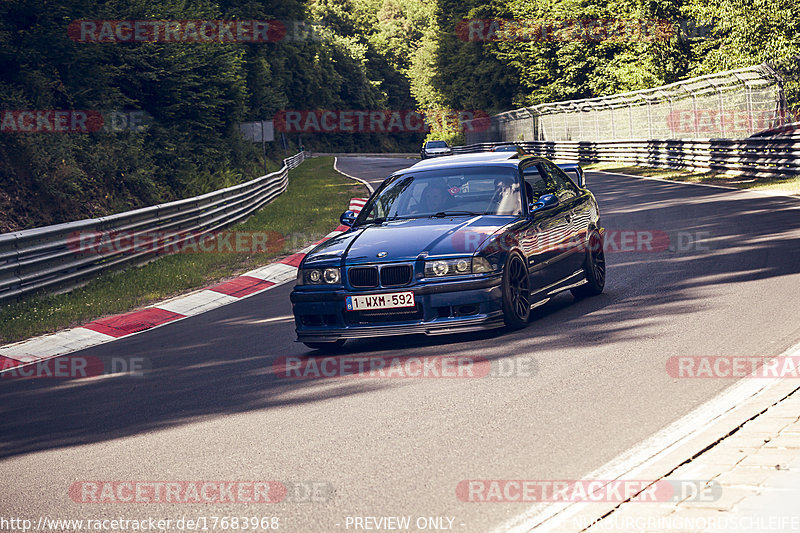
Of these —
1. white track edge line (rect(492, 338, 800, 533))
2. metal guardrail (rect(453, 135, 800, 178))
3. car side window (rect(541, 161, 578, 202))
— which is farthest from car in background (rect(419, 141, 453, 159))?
white track edge line (rect(492, 338, 800, 533))

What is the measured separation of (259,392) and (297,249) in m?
11.6

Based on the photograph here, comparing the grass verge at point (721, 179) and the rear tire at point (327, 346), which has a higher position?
the grass verge at point (721, 179)

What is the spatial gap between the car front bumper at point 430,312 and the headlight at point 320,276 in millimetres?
115

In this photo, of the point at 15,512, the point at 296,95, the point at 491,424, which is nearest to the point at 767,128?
the point at 491,424

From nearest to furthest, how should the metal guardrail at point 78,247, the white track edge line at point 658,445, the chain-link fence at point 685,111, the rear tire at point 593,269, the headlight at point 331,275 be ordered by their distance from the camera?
the white track edge line at point 658,445 → the headlight at point 331,275 → the rear tire at point 593,269 → the metal guardrail at point 78,247 → the chain-link fence at point 685,111

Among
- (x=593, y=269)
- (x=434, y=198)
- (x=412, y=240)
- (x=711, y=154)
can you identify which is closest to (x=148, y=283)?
(x=434, y=198)

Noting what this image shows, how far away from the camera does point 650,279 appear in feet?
36.2

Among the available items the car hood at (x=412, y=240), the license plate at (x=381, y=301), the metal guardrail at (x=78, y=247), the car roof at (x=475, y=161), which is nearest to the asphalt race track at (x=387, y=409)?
the license plate at (x=381, y=301)

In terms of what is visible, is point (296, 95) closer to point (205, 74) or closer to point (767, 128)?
point (205, 74)

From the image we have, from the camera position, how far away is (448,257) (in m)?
8.16

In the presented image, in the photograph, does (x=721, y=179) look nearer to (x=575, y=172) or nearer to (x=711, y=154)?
(x=711, y=154)

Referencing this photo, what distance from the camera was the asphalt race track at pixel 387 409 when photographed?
16.1ft

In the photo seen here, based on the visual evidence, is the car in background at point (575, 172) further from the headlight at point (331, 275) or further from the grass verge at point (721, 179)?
the grass verge at point (721, 179)

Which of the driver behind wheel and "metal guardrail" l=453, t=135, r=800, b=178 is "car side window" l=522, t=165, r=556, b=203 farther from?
"metal guardrail" l=453, t=135, r=800, b=178
